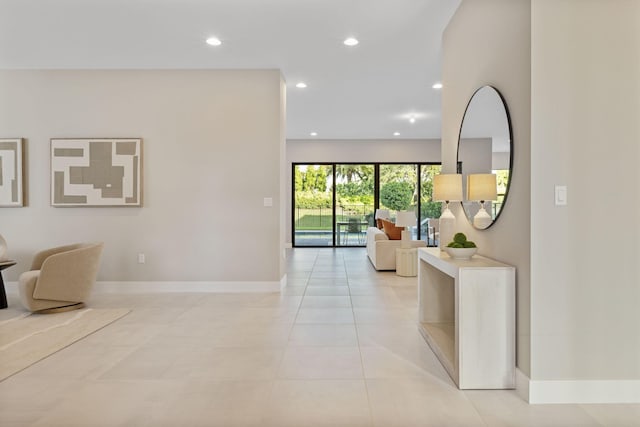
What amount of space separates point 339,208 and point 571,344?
8259mm

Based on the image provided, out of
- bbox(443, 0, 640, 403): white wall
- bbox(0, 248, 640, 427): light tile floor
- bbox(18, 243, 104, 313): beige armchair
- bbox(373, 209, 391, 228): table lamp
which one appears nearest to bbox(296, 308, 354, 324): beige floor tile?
bbox(0, 248, 640, 427): light tile floor

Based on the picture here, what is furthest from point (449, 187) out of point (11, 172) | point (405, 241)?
point (11, 172)

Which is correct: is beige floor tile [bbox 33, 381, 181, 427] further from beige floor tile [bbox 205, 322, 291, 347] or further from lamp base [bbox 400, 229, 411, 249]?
lamp base [bbox 400, 229, 411, 249]

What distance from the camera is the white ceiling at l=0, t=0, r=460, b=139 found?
11.6ft

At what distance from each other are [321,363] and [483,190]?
1681 mm

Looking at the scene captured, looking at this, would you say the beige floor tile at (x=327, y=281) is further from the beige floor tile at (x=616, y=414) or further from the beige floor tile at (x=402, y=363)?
the beige floor tile at (x=616, y=414)

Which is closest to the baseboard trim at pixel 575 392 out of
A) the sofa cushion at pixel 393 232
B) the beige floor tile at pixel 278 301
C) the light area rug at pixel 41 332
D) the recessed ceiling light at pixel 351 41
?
the beige floor tile at pixel 278 301

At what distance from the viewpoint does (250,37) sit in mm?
4160

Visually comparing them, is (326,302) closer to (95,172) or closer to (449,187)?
(449,187)

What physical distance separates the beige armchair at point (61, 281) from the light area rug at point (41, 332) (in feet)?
0.38

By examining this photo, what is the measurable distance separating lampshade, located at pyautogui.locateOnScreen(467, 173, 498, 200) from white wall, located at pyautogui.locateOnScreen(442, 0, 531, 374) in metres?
0.16

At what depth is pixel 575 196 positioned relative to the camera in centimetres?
224

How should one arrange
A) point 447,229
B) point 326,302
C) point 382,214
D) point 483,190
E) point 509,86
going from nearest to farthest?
1. point 509,86
2. point 483,190
3. point 447,229
4. point 326,302
5. point 382,214

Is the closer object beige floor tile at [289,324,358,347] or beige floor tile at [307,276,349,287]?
beige floor tile at [289,324,358,347]
